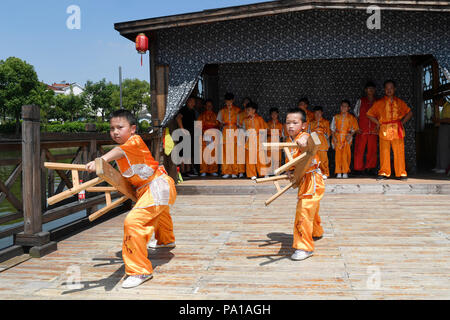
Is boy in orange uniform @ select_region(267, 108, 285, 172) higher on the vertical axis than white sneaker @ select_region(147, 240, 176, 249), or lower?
higher

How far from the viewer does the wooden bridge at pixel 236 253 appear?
2426 millimetres

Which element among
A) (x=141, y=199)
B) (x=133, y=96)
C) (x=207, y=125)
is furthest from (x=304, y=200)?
(x=133, y=96)

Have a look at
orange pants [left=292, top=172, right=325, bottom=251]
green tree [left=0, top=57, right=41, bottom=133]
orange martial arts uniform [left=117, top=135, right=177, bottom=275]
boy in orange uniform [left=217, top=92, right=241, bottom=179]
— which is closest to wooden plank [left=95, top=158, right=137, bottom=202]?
orange martial arts uniform [left=117, top=135, right=177, bottom=275]

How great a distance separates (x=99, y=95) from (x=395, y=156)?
56137 millimetres

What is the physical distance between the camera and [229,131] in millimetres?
7508

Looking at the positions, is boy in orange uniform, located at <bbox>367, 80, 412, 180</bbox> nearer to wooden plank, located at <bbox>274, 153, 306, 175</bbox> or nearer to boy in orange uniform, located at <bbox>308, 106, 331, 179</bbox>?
boy in orange uniform, located at <bbox>308, 106, 331, 179</bbox>

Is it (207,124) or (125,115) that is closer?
(125,115)

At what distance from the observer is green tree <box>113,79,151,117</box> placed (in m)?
53.7

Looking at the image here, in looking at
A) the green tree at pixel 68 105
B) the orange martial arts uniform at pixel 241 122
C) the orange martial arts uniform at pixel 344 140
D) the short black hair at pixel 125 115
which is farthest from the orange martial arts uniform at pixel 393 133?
the green tree at pixel 68 105

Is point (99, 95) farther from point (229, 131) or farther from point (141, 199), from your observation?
point (141, 199)

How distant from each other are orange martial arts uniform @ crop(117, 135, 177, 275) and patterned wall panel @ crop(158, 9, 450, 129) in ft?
11.5

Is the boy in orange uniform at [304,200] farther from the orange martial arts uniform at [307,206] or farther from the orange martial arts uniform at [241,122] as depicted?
the orange martial arts uniform at [241,122]

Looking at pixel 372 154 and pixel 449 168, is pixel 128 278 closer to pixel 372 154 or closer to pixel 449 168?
pixel 372 154

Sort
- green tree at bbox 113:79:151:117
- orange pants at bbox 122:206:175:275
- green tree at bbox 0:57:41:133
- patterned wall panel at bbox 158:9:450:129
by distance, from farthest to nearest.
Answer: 1. green tree at bbox 113:79:151:117
2. green tree at bbox 0:57:41:133
3. patterned wall panel at bbox 158:9:450:129
4. orange pants at bbox 122:206:175:275
